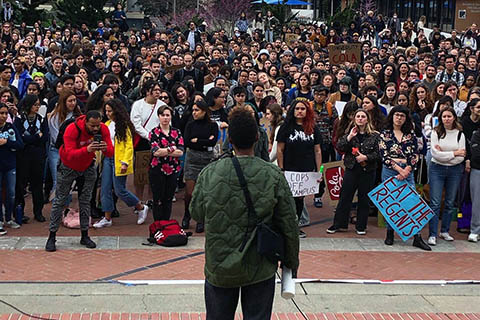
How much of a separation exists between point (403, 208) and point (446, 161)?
793mm

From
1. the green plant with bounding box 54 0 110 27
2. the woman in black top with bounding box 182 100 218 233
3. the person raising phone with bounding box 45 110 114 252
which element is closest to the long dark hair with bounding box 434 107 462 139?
the woman in black top with bounding box 182 100 218 233

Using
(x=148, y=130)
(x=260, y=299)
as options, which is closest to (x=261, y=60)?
(x=148, y=130)

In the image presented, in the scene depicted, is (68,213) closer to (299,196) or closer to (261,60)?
(299,196)

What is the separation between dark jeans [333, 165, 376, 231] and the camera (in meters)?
10.1

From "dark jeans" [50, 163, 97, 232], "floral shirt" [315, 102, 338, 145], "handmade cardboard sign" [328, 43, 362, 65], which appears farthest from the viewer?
"handmade cardboard sign" [328, 43, 362, 65]

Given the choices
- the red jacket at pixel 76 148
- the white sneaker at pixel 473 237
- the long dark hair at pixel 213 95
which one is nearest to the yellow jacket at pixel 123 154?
the red jacket at pixel 76 148

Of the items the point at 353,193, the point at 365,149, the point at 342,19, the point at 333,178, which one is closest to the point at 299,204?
the point at 353,193

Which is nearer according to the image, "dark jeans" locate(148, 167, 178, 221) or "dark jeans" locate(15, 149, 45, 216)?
"dark jeans" locate(148, 167, 178, 221)

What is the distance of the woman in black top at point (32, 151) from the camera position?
10062mm

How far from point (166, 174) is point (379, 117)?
10.1 ft

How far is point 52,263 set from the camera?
8508 millimetres

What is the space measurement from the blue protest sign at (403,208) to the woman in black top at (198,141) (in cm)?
221

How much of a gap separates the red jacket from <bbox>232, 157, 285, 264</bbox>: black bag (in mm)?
4211

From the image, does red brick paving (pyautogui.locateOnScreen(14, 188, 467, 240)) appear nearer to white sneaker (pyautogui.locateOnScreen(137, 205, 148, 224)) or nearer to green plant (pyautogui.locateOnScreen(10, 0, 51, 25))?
white sneaker (pyautogui.locateOnScreen(137, 205, 148, 224))
